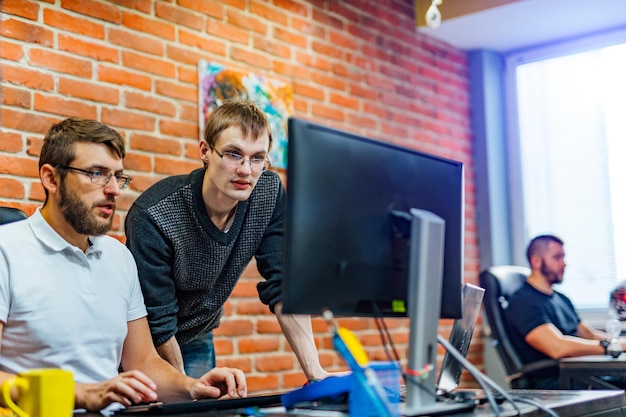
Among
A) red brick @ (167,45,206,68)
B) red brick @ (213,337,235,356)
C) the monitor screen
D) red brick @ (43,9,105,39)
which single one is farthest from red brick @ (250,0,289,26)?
the monitor screen

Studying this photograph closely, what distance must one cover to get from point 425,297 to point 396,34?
3.30m

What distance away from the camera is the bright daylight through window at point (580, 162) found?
14.9 ft

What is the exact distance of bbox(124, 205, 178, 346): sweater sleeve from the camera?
1.99 metres

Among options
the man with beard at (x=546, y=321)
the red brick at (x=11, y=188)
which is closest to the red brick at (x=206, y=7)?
the red brick at (x=11, y=188)

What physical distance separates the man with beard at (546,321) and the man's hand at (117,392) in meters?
2.38

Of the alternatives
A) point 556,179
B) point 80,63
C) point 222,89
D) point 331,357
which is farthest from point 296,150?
point 556,179

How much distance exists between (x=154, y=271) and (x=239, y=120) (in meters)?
0.44

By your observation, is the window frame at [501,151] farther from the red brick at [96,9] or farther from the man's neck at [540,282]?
the red brick at [96,9]

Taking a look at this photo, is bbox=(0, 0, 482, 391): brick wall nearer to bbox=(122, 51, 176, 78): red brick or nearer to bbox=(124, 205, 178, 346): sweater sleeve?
bbox=(122, 51, 176, 78): red brick

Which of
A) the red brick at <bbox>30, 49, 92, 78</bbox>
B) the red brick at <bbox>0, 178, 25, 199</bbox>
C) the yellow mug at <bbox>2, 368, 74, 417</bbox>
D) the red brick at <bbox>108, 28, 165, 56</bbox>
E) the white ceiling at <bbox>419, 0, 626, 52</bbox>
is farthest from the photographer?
the white ceiling at <bbox>419, 0, 626, 52</bbox>

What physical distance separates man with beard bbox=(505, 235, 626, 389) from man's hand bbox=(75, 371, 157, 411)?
2378 millimetres

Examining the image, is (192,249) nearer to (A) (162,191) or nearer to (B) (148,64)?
(A) (162,191)

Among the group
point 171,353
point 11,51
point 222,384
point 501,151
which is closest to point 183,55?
point 11,51

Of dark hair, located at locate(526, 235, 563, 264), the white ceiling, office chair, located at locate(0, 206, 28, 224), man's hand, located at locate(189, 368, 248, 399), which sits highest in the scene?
the white ceiling
